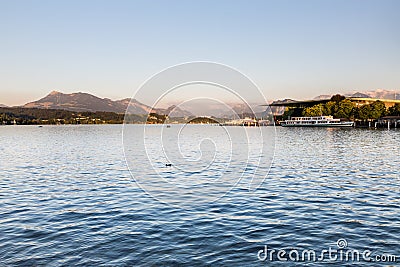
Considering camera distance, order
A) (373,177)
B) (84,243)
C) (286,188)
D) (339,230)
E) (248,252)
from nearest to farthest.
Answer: (248,252)
(84,243)
(339,230)
(286,188)
(373,177)

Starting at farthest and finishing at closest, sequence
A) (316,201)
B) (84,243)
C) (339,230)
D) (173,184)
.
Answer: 1. (173,184)
2. (316,201)
3. (339,230)
4. (84,243)

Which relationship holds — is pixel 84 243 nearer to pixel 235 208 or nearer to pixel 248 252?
pixel 248 252

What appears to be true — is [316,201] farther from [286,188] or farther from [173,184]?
[173,184]

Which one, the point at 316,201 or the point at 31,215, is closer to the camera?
the point at 31,215

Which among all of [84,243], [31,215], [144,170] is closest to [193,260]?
[84,243]

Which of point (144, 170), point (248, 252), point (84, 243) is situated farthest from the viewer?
point (144, 170)

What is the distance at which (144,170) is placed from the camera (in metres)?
39.8

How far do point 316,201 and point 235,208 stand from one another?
5482mm

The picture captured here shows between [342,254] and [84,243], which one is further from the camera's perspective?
[84,243]

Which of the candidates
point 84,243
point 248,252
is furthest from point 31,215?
point 248,252

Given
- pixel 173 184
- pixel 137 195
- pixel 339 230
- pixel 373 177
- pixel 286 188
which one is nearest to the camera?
pixel 339 230

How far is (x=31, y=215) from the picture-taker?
19.9 m

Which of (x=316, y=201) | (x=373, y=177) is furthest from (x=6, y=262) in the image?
(x=373, y=177)

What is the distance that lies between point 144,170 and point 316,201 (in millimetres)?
21637
